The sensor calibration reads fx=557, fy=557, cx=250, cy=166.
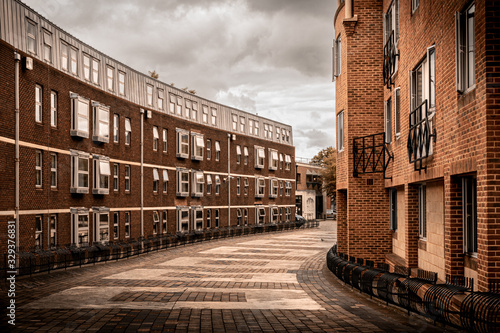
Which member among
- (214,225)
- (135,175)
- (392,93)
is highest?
(392,93)

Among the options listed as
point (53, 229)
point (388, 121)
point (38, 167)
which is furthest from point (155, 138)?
point (388, 121)

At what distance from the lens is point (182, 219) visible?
1588 inches

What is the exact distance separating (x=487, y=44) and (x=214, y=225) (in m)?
38.4

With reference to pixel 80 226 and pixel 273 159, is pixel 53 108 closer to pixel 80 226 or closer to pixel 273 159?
pixel 80 226

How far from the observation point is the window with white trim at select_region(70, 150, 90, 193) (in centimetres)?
2608

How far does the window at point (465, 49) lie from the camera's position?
9.61 metres

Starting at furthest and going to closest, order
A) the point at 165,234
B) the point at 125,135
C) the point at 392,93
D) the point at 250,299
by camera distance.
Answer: the point at 165,234
the point at 125,135
the point at 392,93
the point at 250,299

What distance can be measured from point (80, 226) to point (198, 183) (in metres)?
16.6

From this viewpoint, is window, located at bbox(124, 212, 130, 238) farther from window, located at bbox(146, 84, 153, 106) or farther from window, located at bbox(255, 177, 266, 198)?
window, located at bbox(255, 177, 266, 198)

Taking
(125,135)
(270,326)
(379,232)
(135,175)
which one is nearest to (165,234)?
(135,175)

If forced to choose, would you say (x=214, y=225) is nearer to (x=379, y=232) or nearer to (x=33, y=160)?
(x=33, y=160)

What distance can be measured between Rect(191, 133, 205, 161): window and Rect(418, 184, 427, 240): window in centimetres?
2809

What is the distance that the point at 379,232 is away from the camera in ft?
63.5

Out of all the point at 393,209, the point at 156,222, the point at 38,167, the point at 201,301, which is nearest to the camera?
the point at 201,301
